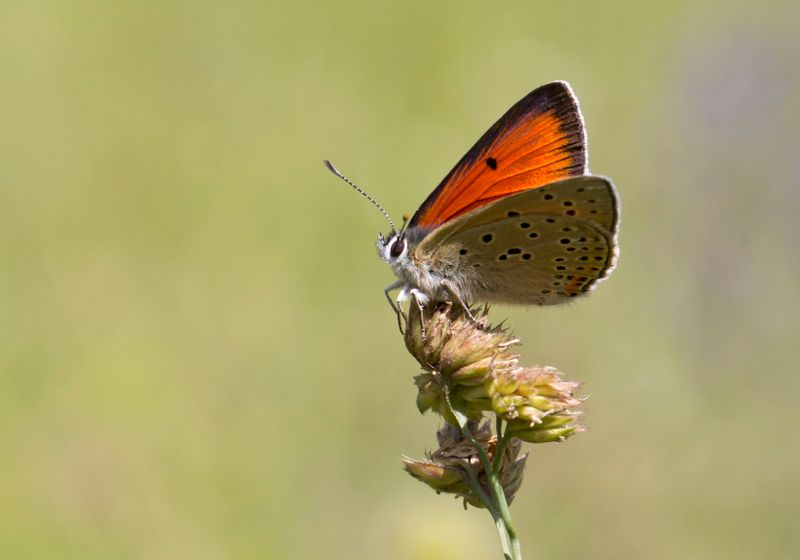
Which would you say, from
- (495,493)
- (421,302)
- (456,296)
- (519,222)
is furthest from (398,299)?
(495,493)

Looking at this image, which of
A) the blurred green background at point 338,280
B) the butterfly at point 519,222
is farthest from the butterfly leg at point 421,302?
the blurred green background at point 338,280

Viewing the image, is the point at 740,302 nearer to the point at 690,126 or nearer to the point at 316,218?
the point at 690,126

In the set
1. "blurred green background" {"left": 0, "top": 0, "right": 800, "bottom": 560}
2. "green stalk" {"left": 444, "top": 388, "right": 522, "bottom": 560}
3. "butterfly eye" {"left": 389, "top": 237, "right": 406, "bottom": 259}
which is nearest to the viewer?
"green stalk" {"left": 444, "top": 388, "right": 522, "bottom": 560}

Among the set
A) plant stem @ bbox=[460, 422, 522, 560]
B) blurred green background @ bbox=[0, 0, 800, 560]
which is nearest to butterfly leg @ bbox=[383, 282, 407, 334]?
plant stem @ bbox=[460, 422, 522, 560]

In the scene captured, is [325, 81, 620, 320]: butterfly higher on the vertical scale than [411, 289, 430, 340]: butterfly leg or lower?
higher

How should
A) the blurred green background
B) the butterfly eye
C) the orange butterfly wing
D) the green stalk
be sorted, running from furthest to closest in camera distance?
the blurred green background
the butterfly eye
the orange butterfly wing
the green stalk

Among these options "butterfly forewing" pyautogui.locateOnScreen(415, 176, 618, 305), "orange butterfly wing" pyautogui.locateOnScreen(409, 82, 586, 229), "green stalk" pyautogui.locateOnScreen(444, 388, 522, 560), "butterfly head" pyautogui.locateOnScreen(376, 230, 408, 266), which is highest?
"orange butterfly wing" pyautogui.locateOnScreen(409, 82, 586, 229)

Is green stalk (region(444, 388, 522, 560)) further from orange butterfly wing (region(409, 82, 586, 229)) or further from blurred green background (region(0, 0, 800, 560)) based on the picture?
blurred green background (region(0, 0, 800, 560))

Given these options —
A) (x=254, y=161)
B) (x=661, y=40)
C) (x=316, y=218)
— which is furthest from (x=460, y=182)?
(x=661, y=40)

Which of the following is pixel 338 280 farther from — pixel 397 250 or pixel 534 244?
pixel 534 244
